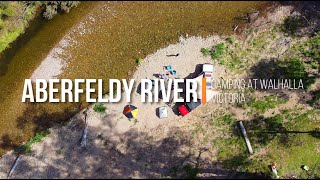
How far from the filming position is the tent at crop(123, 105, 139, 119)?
113 ft

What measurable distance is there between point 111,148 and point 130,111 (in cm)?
357

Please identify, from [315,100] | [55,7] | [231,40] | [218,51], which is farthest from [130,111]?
[315,100]

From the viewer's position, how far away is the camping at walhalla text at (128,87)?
114 feet

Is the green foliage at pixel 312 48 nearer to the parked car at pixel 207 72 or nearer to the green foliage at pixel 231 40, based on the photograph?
the green foliage at pixel 231 40

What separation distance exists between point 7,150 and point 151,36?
16.6 meters

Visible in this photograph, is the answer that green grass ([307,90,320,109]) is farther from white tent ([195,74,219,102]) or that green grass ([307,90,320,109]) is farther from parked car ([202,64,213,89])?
parked car ([202,64,213,89])

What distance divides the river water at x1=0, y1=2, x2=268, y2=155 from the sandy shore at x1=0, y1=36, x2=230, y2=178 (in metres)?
2.36

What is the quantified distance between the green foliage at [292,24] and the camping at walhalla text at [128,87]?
4.78 metres

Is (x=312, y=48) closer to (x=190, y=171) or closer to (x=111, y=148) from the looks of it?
(x=190, y=171)

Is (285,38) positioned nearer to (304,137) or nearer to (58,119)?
(304,137)

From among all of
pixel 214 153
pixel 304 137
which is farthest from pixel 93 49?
pixel 304 137

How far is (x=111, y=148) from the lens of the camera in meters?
34.0

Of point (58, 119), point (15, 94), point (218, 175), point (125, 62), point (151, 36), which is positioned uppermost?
point (151, 36)

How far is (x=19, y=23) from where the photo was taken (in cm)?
3712
